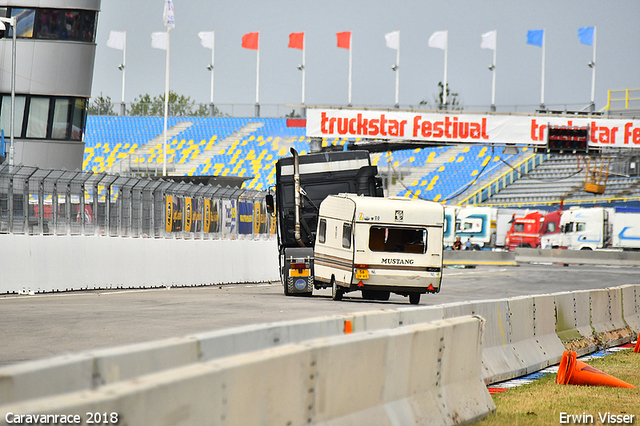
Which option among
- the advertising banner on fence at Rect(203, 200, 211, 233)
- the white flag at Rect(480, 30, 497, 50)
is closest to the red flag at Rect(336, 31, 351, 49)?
the white flag at Rect(480, 30, 497, 50)

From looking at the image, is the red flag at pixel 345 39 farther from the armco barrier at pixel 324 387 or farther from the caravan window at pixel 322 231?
the armco barrier at pixel 324 387

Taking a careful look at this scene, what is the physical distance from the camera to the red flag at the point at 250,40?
72.6 m

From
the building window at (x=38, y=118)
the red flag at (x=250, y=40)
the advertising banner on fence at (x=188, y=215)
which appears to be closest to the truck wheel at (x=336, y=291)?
the advertising banner on fence at (x=188, y=215)

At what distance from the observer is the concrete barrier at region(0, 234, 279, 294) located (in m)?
19.5

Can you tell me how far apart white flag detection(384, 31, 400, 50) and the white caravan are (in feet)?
159

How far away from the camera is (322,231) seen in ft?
71.2

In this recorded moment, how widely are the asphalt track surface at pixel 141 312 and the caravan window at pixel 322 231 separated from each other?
1.49 metres

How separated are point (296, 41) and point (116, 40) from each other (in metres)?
16.6

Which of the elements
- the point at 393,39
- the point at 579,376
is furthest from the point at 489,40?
the point at 579,376

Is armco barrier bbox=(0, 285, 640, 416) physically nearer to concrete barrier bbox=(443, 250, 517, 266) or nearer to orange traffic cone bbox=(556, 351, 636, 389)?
orange traffic cone bbox=(556, 351, 636, 389)

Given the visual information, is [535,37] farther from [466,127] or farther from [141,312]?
[141,312]

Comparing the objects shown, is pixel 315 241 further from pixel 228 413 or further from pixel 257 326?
pixel 228 413

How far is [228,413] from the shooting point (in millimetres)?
4621

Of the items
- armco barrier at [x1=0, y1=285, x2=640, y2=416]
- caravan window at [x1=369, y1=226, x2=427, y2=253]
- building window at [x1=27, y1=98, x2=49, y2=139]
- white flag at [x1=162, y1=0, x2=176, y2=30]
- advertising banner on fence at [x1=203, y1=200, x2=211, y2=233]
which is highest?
white flag at [x1=162, y1=0, x2=176, y2=30]
